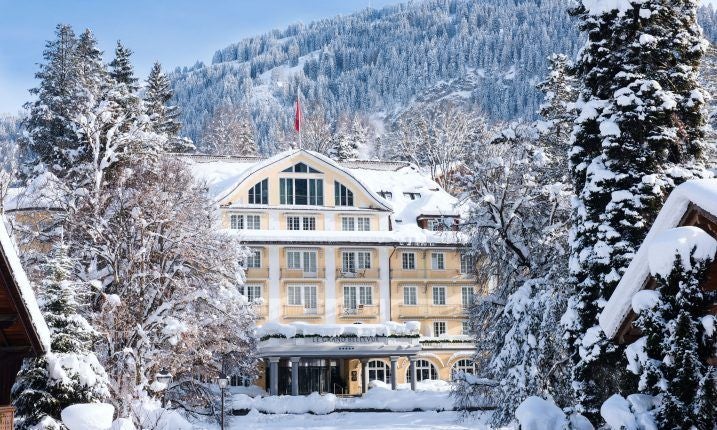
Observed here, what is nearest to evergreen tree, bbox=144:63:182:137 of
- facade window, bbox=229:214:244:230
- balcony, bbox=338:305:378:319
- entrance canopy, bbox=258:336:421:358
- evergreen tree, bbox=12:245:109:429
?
facade window, bbox=229:214:244:230

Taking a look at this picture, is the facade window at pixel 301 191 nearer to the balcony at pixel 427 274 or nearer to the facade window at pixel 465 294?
the balcony at pixel 427 274

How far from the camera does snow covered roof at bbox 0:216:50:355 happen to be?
12953mm

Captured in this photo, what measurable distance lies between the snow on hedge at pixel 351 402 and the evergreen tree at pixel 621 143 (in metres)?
25.0

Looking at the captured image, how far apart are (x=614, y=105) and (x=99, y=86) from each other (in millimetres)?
25786

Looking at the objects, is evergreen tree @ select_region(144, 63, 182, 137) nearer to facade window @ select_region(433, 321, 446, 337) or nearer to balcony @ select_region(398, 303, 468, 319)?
balcony @ select_region(398, 303, 468, 319)

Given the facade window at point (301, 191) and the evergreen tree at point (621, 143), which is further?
the facade window at point (301, 191)

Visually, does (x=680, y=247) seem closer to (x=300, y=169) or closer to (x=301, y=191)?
(x=301, y=191)

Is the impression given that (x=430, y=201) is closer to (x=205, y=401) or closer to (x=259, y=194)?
(x=259, y=194)

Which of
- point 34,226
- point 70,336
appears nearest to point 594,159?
point 70,336

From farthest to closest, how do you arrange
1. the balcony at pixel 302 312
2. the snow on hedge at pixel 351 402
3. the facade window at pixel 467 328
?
the balcony at pixel 302 312, the snow on hedge at pixel 351 402, the facade window at pixel 467 328

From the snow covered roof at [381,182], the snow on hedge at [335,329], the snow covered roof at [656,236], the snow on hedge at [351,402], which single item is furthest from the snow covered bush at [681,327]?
the snow covered roof at [381,182]

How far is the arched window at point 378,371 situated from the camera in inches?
2274

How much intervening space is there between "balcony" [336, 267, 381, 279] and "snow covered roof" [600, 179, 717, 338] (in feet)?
145

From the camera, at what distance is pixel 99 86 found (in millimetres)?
41250
